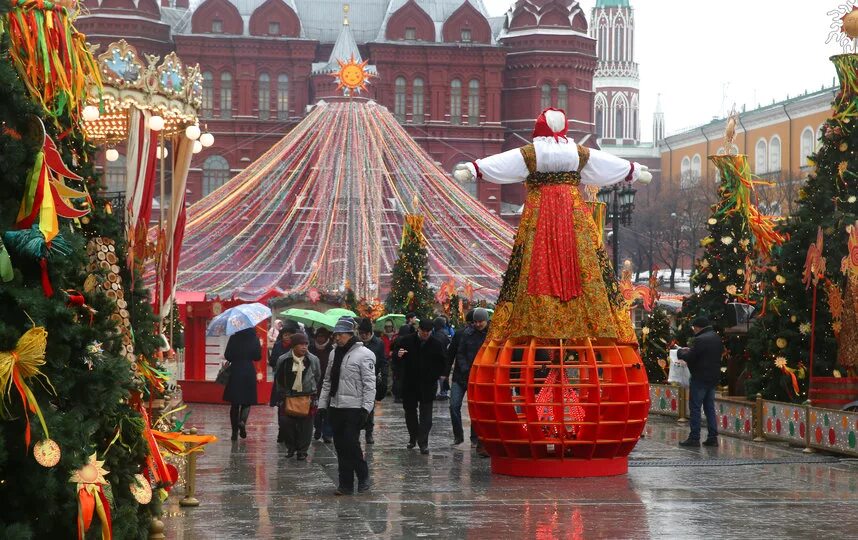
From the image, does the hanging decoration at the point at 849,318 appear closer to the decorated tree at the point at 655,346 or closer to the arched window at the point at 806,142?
the decorated tree at the point at 655,346

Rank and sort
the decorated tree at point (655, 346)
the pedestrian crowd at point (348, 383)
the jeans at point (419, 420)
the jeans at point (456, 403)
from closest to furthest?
the pedestrian crowd at point (348, 383) < the jeans at point (419, 420) < the jeans at point (456, 403) < the decorated tree at point (655, 346)

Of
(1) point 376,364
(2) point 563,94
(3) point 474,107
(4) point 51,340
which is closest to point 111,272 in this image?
(4) point 51,340

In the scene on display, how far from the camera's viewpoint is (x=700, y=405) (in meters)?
15.5

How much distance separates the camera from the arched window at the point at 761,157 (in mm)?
77312

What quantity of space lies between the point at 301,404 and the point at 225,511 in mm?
3913

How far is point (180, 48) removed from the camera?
208 feet

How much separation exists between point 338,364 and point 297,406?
2.67 metres

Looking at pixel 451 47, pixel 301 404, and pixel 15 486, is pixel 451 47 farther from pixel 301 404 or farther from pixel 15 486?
pixel 15 486

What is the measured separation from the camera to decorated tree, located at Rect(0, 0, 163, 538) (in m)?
6.06

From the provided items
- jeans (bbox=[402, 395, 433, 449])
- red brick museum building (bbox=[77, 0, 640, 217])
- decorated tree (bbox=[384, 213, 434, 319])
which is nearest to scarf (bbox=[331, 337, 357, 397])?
jeans (bbox=[402, 395, 433, 449])

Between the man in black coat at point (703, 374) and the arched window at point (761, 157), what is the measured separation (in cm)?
6316

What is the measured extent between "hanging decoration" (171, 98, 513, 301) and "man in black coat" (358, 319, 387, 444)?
579 inches

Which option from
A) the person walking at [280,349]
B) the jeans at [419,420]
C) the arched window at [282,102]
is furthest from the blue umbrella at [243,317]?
the arched window at [282,102]

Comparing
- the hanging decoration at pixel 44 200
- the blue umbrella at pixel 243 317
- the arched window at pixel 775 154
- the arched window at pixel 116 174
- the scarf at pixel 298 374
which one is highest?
the arched window at pixel 775 154
